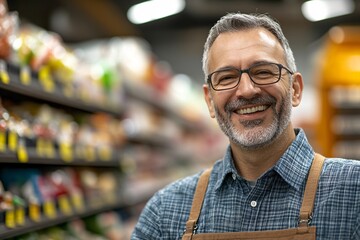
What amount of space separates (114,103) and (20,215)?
2220 mm

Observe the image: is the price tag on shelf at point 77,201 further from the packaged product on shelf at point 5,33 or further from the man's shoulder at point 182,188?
the man's shoulder at point 182,188

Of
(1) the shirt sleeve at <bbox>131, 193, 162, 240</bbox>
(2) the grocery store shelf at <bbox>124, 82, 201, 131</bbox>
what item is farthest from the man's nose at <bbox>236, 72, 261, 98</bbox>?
(2) the grocery store shelf at <bbox>124, 82, 201, 131</bbox>

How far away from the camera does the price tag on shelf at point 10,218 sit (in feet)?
10.3

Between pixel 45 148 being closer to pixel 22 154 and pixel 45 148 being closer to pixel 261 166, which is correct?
pixel 22 154

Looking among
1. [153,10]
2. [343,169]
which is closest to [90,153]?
[343,169]

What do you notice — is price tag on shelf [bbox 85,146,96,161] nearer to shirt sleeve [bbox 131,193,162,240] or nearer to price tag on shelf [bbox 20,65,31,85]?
price tag on shelf [bbox 20,65,31,85]

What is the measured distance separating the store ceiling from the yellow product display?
11.3 feet

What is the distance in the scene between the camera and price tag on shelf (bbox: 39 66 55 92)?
12.6 feet

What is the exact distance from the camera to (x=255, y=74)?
221cm

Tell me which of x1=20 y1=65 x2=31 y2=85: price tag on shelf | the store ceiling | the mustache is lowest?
the mustache

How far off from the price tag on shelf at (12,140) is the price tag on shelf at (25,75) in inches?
12.1

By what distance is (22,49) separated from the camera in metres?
3.57

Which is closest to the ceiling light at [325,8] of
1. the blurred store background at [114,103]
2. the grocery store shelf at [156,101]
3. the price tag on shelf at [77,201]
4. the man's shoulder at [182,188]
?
the blurred store background at [114,103]

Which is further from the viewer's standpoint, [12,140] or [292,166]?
[12,140]
